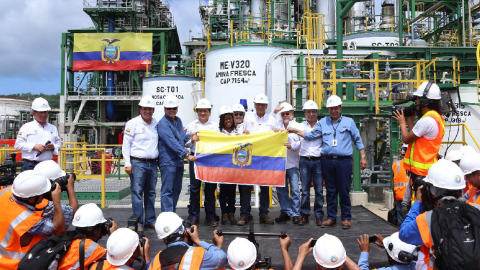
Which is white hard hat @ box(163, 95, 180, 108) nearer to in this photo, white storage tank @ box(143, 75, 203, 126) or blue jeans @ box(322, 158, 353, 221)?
blue jeans @ box(322, 158, 353, 221)

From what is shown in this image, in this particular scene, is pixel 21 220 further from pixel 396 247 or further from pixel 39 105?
pixel 396 247

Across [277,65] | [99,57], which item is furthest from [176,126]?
[99,57]

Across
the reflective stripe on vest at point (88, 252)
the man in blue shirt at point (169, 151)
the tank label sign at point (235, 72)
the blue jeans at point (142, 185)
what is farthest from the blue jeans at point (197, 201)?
the tank label sign at point (235, 72)

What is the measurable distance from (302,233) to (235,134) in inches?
82.7

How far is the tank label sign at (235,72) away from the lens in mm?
16527

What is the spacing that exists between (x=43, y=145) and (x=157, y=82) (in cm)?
1923

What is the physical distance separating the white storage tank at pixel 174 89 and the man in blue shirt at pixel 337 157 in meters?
19.0

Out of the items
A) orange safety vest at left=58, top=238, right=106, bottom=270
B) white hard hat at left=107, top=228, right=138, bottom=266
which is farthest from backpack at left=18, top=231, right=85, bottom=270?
white hard hat at left=107, top=228, right=138, bottom=266

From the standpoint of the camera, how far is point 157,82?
25.2 metres

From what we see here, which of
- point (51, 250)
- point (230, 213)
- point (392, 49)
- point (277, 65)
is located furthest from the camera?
point (392, 49)

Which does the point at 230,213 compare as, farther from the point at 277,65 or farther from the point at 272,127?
the point at 277,65

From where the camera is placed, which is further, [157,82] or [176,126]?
[157,82]

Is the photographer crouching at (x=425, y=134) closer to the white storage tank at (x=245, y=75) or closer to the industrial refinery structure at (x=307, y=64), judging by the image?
the industrial refinery structure at (x=307, y=64)

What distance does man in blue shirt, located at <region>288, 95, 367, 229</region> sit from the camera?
6219 mm
